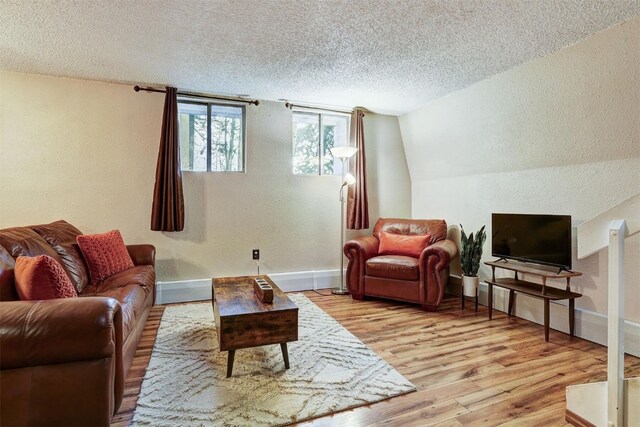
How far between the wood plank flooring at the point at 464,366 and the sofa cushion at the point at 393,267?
0.36 meters

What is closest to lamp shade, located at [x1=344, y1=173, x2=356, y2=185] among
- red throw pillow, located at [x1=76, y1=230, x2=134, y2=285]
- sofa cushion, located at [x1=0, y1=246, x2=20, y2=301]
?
red throw pillow, located at [x1=76, y1=230, x2=134, y2=285]

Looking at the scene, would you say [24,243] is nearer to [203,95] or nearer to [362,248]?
[203,95]

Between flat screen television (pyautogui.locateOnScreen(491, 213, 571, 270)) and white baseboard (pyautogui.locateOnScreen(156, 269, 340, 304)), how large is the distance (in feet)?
6.58

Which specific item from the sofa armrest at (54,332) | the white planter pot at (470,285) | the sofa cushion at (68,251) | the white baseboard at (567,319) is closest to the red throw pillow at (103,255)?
the sofa cushion at (68,251)

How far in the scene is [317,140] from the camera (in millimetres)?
4500

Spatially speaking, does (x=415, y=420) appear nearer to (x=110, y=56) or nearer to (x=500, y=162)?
(x=500, y=162)

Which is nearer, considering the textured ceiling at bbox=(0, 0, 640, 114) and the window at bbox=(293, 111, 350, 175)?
the textured ceiling at bbox=(0, 0, 640, 114)

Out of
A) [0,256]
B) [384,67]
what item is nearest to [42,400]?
[0,256]

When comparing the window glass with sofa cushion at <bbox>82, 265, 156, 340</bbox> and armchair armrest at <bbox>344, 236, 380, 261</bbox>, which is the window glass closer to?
sofa cushion at <bbox>82, 265, 156, 340</bbox>

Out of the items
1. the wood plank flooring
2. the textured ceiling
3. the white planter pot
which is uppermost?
the textured ceiling

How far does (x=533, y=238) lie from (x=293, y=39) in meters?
2.70

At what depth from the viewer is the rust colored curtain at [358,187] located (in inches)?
172

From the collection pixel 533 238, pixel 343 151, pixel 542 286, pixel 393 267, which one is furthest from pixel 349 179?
pixel 542 286

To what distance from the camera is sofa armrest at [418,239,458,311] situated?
335cm
